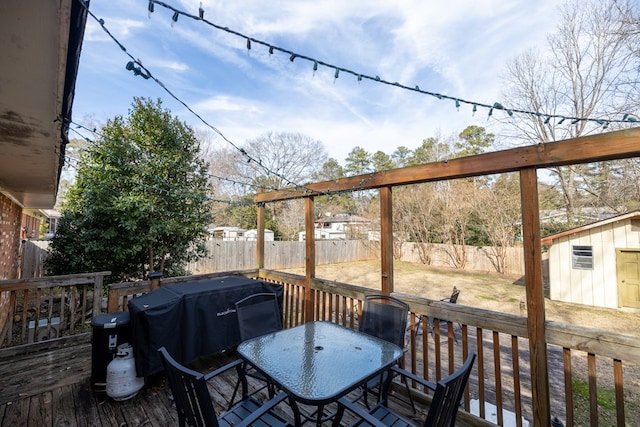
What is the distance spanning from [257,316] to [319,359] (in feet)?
2.76

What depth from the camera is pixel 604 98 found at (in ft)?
30.2

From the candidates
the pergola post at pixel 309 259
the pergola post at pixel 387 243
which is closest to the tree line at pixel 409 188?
the pergola post at pixel 309 259

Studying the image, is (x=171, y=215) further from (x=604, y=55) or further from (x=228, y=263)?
(x=604, y=55)

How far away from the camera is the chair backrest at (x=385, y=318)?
93.9 inches

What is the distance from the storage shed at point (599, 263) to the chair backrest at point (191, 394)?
10144 millimetres

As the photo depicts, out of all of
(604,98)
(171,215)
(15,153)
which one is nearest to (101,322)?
(15,153)

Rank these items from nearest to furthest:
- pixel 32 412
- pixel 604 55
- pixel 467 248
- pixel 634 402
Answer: pixel 32 412, pixel 634 402, pixel 604 55, pixel 467 248

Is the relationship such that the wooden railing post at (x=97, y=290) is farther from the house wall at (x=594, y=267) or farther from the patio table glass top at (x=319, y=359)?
the house wall at (x=594, y=267)

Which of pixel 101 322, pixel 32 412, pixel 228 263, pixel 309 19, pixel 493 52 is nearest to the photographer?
pixel 32 412

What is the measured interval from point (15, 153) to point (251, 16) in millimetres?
2508

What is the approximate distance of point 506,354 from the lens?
511 centimetres

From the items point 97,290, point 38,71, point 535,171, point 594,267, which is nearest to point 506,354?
point 535,171

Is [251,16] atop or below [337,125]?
below

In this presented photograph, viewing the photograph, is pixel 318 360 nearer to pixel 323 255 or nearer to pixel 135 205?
pixel 135 205
